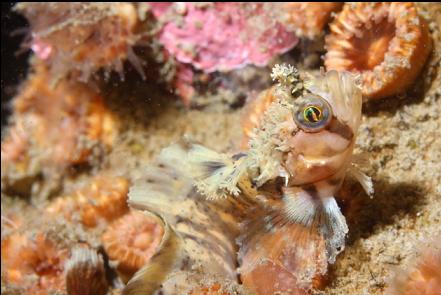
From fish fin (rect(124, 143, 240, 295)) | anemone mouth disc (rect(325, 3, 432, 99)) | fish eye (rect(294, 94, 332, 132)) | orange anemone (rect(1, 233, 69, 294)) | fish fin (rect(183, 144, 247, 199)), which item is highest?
fish eye (rect(294, 94, 332, 132))

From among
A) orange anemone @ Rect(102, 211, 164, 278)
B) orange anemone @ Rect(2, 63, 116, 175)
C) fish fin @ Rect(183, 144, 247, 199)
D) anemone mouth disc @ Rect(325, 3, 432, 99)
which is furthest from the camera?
orange anemone @ Rect(2, 63, 116, 175)

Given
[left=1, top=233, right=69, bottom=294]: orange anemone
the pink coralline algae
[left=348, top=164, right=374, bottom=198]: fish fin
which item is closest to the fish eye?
[left=348, top=164, right=374, bottom=198]: fish fin

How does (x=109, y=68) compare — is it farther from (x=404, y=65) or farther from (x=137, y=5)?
(x=404, y=65)

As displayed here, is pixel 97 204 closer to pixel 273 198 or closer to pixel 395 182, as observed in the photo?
pixel 273 198

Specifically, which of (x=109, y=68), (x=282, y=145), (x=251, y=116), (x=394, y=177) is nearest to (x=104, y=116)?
(x=109, y=68)

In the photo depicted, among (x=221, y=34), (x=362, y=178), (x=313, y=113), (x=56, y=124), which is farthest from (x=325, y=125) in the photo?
→ (x=56, y=124)

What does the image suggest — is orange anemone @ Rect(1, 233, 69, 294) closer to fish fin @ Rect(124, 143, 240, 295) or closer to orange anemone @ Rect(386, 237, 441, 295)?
fish fin @ Rect(124, 143, 240, 295)

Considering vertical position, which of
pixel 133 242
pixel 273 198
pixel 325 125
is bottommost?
pixel 133 242
